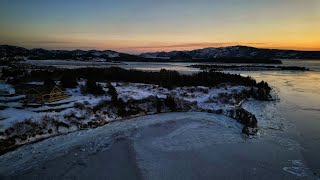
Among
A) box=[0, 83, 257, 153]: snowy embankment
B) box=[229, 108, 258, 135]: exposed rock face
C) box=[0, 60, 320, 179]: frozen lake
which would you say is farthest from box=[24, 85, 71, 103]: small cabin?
box=[229, 108, 258, 135]: exposed rock face

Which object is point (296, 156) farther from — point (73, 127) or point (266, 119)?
point (73, 127)

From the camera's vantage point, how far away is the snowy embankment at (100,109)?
64.8 ft

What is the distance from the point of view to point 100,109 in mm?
26047

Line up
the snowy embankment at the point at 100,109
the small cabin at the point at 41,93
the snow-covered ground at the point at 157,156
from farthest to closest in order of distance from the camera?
1. the small cabin at the point at 41,93
2. the snowy embankment at the point at 100,109
3. the snow-covered ground at the point at 157,156

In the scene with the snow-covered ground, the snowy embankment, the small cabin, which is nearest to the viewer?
the snow-covered ground

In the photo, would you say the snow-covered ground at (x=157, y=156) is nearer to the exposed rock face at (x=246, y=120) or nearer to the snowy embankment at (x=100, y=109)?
the exposed rock face at (x=246, y=120)

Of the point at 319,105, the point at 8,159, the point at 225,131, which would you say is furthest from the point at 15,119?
the point at 319,105

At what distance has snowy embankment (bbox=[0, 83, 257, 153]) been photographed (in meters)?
19.8

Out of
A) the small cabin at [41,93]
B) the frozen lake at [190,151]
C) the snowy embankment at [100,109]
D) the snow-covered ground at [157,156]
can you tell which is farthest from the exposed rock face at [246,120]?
the small cabin at [41,93]

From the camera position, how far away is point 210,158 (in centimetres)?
1659

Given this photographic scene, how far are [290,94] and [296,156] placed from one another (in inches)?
997

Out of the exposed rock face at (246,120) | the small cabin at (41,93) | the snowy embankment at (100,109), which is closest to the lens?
the snowy embankment at (100,109)

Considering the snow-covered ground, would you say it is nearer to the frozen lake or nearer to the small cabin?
the frozen lake

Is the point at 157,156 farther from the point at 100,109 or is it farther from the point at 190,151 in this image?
the point at 100,109
